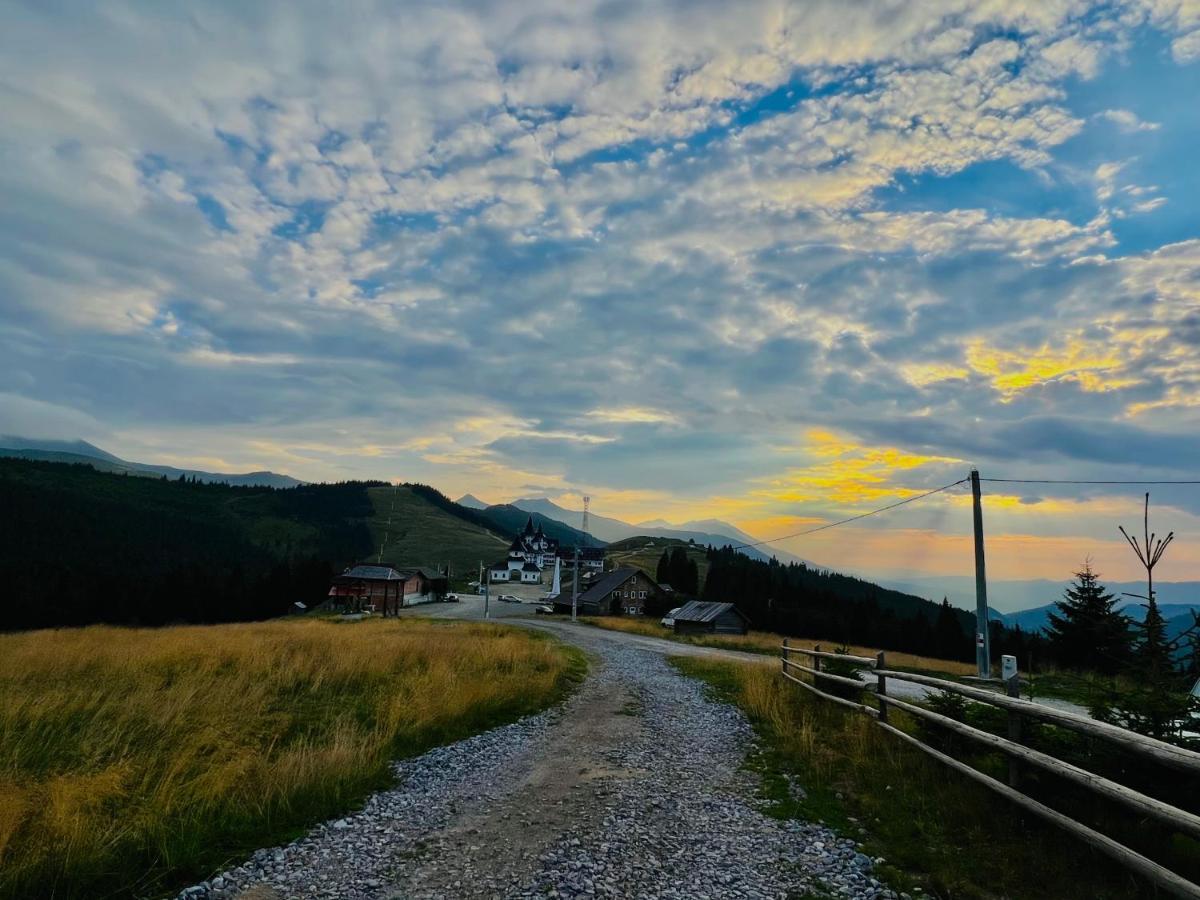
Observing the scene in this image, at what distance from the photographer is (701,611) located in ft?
261

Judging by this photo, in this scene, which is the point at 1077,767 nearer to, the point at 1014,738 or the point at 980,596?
the point at 1014,738

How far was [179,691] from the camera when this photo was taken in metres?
13.0

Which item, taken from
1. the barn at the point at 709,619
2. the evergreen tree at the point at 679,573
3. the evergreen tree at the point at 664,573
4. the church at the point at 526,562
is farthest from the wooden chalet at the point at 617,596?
the church at the point at 526,562

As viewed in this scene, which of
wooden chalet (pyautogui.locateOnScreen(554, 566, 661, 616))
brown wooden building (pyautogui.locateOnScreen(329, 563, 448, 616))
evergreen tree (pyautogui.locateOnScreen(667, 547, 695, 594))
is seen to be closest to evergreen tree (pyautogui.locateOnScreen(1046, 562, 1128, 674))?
wooden chalet (pyautogui.locateOnScreen(554, 566, 661, 616))

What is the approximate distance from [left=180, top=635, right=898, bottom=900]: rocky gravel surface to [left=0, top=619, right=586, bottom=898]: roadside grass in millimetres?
701

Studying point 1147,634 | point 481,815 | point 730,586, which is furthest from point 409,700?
point 730,586

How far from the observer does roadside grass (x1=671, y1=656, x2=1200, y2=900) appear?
6277 millimetres

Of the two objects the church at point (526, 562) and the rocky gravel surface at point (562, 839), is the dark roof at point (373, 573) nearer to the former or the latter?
the church at point (526, 562)

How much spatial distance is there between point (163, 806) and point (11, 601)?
10684 centimetres

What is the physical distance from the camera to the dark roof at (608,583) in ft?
350

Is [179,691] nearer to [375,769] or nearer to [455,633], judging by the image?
[375,769]

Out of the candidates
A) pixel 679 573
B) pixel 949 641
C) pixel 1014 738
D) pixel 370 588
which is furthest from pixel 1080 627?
pixel 679 573

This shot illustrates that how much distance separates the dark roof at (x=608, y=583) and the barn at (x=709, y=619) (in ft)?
85.0

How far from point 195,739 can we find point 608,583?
101919 mm
